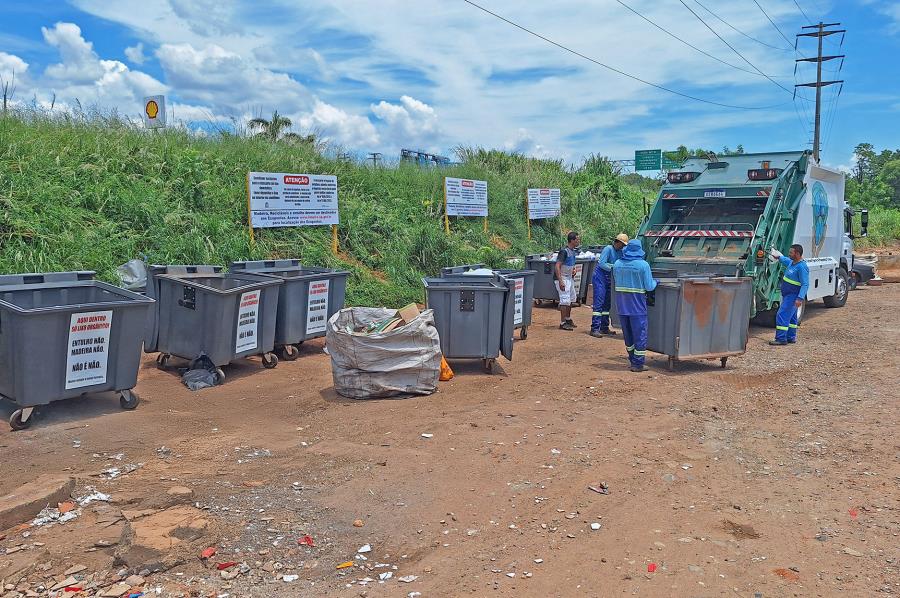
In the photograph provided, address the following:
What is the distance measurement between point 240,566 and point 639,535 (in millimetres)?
2179

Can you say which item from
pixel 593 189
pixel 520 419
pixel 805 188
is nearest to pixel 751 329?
pixel 805 188

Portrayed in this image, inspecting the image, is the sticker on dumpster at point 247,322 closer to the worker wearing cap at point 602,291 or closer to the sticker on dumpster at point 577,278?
the worker wearing cap at point 602,291

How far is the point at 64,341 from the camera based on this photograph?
19.7 feet

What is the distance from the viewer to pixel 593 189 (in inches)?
1094

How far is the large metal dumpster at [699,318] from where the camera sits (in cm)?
856

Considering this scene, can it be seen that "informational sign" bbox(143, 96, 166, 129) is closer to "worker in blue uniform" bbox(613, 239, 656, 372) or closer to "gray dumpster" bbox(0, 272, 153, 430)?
"gray dumpster" bbox(0, 272, 153, 430)

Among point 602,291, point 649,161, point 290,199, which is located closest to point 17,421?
point 290,199

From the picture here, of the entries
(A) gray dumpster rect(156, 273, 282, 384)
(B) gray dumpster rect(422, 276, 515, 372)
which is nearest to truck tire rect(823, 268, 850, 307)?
(B) gray dumpster rect(422, 276, 515, 372)

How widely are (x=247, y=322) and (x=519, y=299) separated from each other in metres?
4.16

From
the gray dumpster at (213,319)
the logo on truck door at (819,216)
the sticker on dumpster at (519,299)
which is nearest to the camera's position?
the gray dumpster at (213,319)

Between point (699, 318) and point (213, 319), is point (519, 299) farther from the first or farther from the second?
point (213, 319)

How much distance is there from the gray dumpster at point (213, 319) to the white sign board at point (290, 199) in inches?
148

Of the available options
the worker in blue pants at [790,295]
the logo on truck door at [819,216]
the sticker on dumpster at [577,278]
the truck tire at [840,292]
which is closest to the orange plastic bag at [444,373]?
the worker in blue pants at [790,295]

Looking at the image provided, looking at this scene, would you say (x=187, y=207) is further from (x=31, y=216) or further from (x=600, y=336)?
(x=600, y=336)
